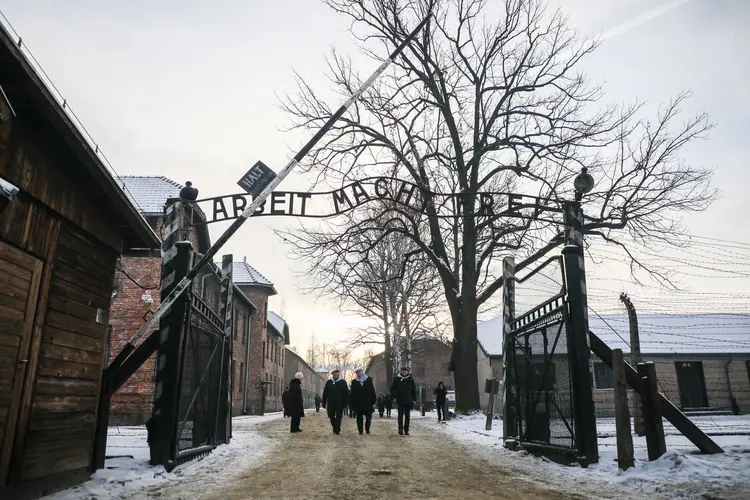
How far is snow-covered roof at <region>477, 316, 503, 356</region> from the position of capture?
34409 millimetres

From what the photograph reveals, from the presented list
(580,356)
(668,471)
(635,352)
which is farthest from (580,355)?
(635,352)

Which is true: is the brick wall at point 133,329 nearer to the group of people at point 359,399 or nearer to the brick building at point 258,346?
the group of people at point 359,399

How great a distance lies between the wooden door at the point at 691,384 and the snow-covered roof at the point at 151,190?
2656cm

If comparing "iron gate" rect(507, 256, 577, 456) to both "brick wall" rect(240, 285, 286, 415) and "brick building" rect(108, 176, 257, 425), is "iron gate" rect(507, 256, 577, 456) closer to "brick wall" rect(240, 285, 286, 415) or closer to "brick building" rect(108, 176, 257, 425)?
"brick building" rect(108, 176, 257, 425)

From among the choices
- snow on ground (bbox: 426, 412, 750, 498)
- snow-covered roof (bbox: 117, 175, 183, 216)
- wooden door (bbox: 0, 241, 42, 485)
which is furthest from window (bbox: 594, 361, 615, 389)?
wooden door (bbox: 0, 241, 42, 485)

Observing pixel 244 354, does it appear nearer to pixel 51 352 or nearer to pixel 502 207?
pixel 502 207

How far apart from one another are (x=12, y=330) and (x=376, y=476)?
4.68 m

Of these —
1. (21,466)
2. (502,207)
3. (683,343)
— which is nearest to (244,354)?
(502,207)

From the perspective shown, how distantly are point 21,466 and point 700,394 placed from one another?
3097 centimetres

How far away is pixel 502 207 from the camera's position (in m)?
19.9

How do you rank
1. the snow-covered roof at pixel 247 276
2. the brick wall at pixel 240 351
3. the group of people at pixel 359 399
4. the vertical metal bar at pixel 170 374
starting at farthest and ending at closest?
the snow-covered roof at pixel 247 276 → the brick wall at pixel 240 351 → the group of people at pixel 359 399 → the vertical metal bar at pixel 170 374

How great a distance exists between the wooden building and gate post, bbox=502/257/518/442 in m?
7.33

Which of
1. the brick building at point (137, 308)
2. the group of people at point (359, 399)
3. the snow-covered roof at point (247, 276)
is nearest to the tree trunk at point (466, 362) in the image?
the group of people at point (359, 399)

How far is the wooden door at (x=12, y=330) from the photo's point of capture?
4.94 m
